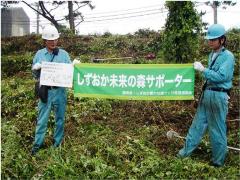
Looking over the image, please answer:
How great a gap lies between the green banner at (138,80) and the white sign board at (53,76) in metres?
0.24

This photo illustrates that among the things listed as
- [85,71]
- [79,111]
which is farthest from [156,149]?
[79,111]

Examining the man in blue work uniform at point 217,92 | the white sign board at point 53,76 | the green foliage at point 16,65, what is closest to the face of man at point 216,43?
the man in blue work uniform at point 217,92

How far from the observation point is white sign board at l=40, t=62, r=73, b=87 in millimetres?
6695

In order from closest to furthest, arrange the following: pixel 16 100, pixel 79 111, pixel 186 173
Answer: pixel 186 173 < pixel 79 111 < pixel 16 100

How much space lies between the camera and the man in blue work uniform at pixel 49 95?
667 cm

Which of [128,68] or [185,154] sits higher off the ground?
[128,68]

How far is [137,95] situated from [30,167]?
2073 mm

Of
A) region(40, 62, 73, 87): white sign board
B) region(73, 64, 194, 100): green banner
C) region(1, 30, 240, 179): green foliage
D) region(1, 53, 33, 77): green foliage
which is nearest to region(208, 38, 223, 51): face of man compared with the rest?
region(73, 64, 194, 100): green banner

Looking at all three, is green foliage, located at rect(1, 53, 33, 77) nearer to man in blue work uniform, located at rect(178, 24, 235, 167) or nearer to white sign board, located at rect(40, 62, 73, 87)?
white sign board, located at rect(40, 62, 73, 87)

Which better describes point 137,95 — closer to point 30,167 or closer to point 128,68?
point 128,68

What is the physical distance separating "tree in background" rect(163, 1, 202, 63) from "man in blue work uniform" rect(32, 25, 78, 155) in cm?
370

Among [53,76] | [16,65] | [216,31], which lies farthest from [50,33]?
[16,65]

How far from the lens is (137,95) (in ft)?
22.6

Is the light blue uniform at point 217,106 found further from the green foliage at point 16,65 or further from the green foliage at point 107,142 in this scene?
the green foliage at point 16,65
